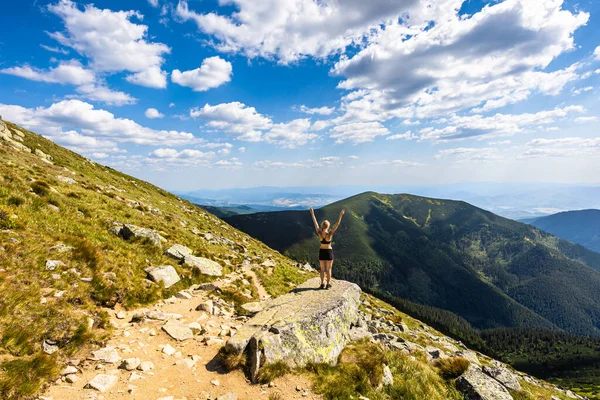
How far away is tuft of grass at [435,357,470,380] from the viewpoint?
12.4 metres

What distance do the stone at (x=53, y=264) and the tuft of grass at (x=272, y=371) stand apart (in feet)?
30.9

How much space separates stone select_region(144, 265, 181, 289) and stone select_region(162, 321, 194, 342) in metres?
3.90

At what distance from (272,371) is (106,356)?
528 cm

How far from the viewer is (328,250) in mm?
15195

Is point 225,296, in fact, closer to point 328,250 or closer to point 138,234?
point 328,250

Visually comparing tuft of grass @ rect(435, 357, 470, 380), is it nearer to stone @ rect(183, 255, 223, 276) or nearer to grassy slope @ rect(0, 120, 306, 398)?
grassy slope @ rect(0, 120, 306, 398)

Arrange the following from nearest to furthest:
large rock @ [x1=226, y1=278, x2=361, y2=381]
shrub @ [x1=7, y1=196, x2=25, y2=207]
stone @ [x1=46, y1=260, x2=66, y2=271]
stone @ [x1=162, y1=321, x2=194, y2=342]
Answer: large rock @ [x1=226, y1=278, x2=361, y2=381], stone @ [x1=162, y1=321, x2=194, y2=342], stone @ [x1=46, y1=260, x2=66, y2=271], shrub @ [x1=7, y1=196, x2=25, y2=207]

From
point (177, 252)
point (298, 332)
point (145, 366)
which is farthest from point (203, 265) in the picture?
point (298, 332)

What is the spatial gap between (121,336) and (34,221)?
9225 mm

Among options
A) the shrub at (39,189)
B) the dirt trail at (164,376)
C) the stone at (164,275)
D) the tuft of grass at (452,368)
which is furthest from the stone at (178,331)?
the shrub at (39,189)

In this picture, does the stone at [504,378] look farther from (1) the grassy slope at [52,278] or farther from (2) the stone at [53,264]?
(2) the stone at [53,264]

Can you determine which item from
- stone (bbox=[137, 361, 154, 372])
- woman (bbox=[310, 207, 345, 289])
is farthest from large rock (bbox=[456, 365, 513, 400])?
stone (bbox=[137, 361, 154, 372])

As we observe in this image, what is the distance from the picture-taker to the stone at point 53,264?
10689mm

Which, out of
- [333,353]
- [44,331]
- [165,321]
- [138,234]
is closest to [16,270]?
[44,331]
